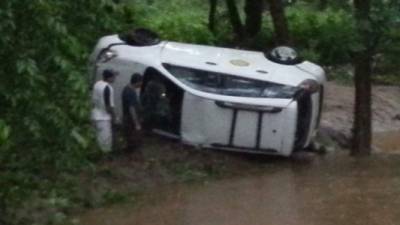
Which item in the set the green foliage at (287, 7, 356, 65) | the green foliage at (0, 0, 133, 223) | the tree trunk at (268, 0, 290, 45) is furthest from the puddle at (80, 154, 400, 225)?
the green foliage at (287, 7, 356, 65)

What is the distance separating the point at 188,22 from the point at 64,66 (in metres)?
17.9

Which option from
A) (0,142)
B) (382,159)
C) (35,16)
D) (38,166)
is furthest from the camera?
(382,159)

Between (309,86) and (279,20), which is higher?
(279,20)

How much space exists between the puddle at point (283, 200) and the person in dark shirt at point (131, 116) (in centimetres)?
162

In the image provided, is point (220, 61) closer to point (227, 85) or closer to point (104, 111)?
point (227, 85)

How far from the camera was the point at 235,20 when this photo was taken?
93.6 feet

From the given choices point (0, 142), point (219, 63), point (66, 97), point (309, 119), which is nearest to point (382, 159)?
point (309, 119)

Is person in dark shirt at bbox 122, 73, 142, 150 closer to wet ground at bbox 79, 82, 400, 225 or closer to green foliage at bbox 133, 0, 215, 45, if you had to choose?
wet ground at bbox 79, 82, 400, 225

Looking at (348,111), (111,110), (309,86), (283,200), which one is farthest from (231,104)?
(348,111)

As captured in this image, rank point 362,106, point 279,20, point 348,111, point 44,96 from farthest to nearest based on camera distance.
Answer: point 348,111, point 279,20, point 362,106, point 44,96

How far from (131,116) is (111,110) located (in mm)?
490

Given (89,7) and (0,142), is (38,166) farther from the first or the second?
(0,142)

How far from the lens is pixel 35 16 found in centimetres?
1069

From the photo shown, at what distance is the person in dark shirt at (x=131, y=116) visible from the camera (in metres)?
18.1
